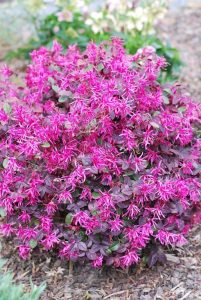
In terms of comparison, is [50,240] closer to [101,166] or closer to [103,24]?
[101,166]

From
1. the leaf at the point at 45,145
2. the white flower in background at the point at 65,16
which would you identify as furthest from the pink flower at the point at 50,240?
the white flower in background at the point at 65,16

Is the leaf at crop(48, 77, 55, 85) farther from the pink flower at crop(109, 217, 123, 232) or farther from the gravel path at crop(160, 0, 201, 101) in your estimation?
the gravel path at crop(160, 0, 201, 101)

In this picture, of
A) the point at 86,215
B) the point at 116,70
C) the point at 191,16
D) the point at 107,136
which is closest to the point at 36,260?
the point at 86,215

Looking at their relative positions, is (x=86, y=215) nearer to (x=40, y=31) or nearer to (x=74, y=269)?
(x=74, y=269)

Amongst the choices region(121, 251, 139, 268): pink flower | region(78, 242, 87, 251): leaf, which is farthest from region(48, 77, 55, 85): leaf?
region(121, 251, 139, 268): pink flower

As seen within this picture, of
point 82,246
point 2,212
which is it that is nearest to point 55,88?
point 2,212
